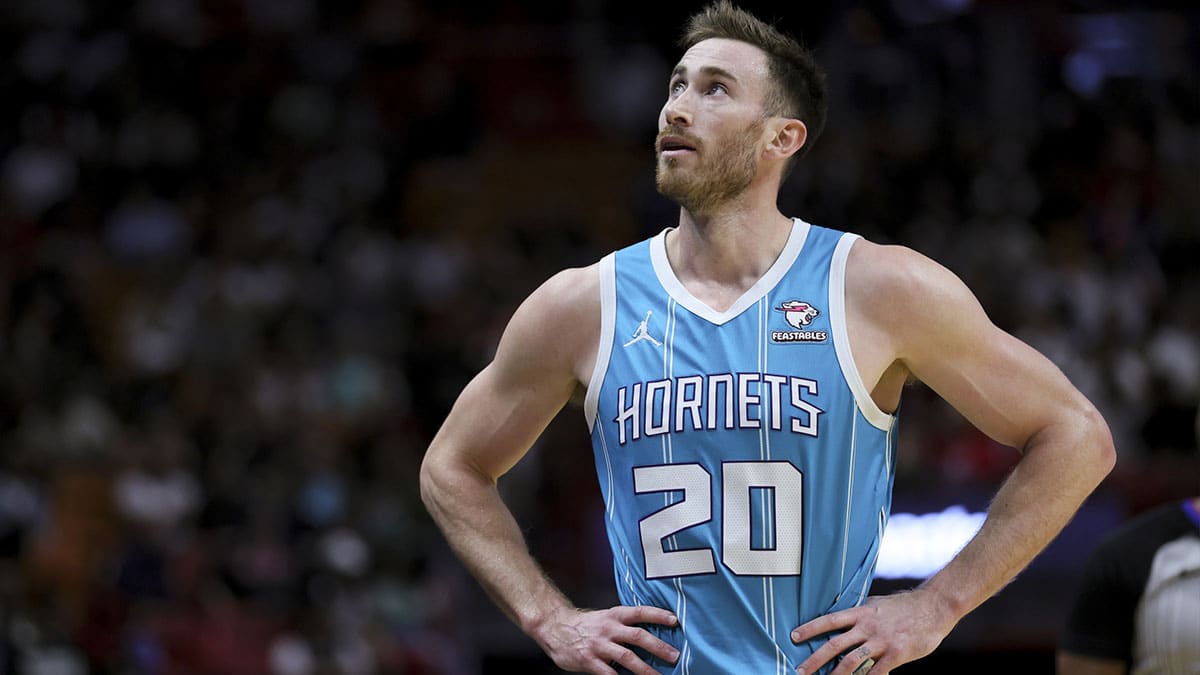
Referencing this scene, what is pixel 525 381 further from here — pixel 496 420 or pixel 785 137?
pixel 785 137

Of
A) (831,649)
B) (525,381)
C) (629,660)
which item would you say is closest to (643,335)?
(525,381)

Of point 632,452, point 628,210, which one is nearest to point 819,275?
point 632,452

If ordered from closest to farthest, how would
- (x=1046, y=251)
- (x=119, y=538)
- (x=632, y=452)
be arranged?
(x=632, y=452), (x=119, y=538), (x=1046, y=251)

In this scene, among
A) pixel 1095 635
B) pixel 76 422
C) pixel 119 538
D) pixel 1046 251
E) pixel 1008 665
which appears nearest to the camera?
pixel 1095 635

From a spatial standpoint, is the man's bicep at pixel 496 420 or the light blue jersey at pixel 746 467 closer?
the light blue jersey at pixel 746 467

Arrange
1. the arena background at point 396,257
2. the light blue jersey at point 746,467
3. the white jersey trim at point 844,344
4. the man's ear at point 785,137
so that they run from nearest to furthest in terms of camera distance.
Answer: the light blue jersey at point 746,467, the white jersey trim at point 844,344, the man's ear at point 785,137, the arena background at point 396,257

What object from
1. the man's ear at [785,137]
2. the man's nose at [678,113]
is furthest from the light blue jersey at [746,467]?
the man's nose at [678,113]

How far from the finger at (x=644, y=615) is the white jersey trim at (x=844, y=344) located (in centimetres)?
76

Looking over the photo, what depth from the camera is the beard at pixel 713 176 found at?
4.49 m

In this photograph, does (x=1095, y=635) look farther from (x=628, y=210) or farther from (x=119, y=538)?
(x=628, y=210)

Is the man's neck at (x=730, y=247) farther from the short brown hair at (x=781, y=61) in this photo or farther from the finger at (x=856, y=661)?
the finger at (x=856, y=661)

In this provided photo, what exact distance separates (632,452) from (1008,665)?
275 inches

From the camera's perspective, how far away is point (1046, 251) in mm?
13984

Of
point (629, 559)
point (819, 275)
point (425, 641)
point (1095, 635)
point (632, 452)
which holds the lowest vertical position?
point (425, 641)
